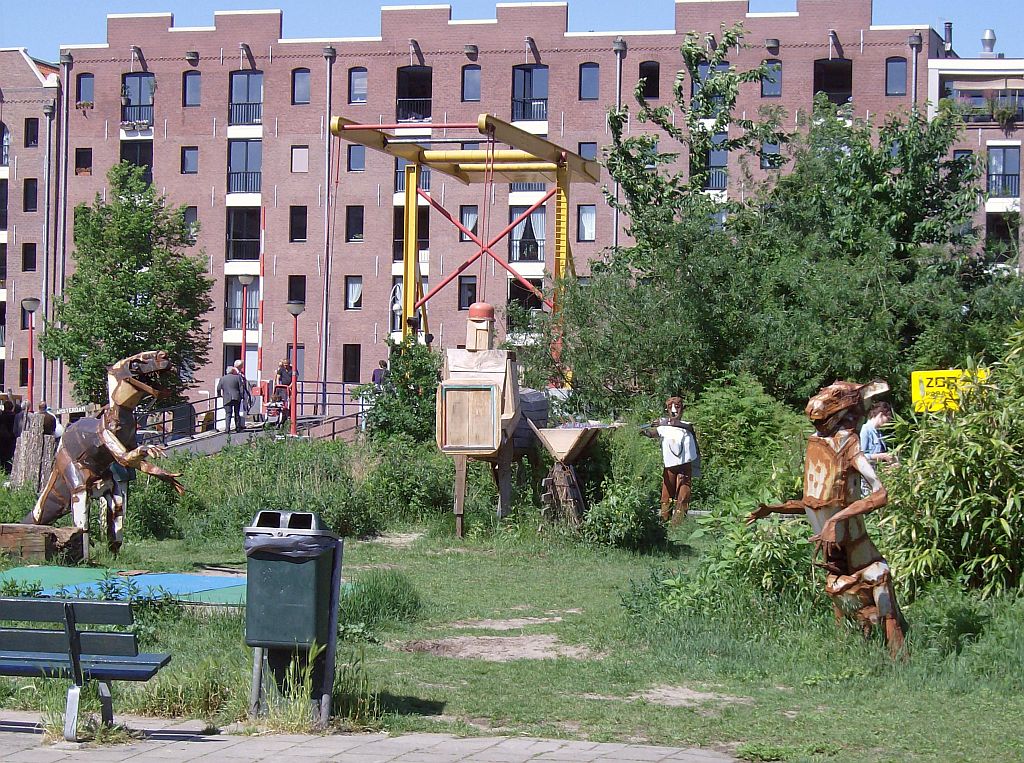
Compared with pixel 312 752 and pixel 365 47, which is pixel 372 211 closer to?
pixel 365 47

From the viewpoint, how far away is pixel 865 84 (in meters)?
53.2

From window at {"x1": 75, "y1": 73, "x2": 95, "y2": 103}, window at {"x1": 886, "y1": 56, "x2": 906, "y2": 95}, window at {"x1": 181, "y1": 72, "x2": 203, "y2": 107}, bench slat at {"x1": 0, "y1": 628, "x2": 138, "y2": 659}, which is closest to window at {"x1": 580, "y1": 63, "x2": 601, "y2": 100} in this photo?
window at {"x1": 886, "y1": 56, "x2": 906, "y2": 95}

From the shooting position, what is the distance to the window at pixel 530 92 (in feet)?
182

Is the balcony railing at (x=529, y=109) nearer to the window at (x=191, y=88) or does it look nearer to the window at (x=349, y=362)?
the window at (x=349, y=362)

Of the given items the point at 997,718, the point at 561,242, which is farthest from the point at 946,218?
the point at 997,718

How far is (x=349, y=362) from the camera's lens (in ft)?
185

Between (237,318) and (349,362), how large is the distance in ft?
18.1

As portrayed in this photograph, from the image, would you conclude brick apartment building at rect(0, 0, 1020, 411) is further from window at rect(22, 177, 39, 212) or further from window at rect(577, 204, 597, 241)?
window at rect(22, 177, 39, 212)

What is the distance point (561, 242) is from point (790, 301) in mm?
6000

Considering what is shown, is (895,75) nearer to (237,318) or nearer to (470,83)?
(470,83)

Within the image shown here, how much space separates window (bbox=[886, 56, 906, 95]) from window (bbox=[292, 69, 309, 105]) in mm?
22370

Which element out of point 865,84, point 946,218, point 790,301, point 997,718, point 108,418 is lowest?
point 997,718

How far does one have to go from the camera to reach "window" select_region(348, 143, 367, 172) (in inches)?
2222

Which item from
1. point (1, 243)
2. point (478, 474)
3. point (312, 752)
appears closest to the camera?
point (312, 752)
